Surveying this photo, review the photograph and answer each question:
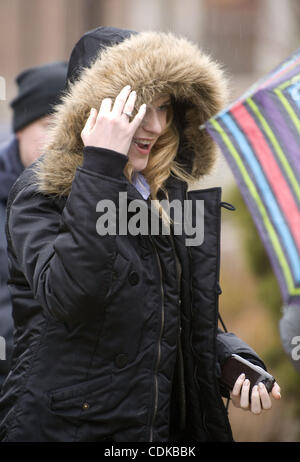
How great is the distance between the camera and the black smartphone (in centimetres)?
263

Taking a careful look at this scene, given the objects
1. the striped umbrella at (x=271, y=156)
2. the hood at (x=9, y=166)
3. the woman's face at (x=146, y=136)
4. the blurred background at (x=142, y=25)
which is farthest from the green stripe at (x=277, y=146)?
the blurred background at (x=142, y=25)

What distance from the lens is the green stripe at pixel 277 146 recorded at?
2266 mm

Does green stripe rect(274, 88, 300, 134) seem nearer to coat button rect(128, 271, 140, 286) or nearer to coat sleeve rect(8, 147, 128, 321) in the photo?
coat sleeve rect(8, 147, 128, 321)

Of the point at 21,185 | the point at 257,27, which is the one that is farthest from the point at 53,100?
the point at 257,27

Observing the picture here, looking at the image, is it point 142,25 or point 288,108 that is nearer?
point 288,108

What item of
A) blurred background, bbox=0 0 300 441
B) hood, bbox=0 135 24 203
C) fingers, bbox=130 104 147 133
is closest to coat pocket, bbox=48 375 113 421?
fingers, bbox=130 104 147 133

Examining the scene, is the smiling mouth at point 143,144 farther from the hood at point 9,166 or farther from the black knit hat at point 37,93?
the black knit hat at point 37,93

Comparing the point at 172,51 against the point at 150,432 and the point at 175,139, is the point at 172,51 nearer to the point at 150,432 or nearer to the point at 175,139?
the point at 175,139

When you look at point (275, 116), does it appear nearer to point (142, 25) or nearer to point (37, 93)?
point (37, 93)

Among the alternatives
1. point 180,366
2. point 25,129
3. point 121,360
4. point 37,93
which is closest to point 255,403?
point 180,366

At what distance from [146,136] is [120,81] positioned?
0.22 m

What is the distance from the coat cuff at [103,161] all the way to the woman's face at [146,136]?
332 mm

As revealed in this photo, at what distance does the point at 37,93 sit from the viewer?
4.31 metres

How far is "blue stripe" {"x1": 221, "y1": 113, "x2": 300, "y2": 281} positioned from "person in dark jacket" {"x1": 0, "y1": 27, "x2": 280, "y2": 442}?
330mm
